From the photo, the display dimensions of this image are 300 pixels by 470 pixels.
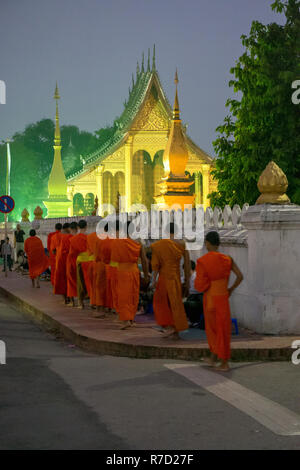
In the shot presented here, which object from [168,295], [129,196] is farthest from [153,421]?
[129,196]

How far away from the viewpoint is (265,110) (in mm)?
26844

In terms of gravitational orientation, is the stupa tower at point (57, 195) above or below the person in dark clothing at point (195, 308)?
above

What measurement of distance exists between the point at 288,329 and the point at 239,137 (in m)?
18.3

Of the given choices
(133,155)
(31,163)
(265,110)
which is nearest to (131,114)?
(133,155)

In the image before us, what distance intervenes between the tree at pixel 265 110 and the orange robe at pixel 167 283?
52.2 feet

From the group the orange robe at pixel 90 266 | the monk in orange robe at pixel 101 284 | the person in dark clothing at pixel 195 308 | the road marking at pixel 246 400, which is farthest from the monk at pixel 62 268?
the road marking at pixel 246 400

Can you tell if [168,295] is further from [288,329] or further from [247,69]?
[247,69]

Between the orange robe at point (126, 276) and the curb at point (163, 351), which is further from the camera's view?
the orange robe at point (126, 276)

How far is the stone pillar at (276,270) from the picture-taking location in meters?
10.0

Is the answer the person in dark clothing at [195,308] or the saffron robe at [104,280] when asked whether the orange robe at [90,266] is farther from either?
the person in dark clothing at [195,308]

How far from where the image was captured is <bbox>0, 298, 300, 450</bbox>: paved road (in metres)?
5.28

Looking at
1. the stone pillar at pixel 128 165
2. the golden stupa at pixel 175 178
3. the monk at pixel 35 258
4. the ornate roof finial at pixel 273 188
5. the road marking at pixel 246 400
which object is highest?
the stone pillar at pixel 128 165

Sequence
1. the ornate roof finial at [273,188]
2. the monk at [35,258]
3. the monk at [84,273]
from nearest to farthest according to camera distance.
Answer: the ornate roof finial at [273,188]
the monk at [84,273]
the monk at [35,258]

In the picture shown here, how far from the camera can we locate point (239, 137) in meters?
27.7
